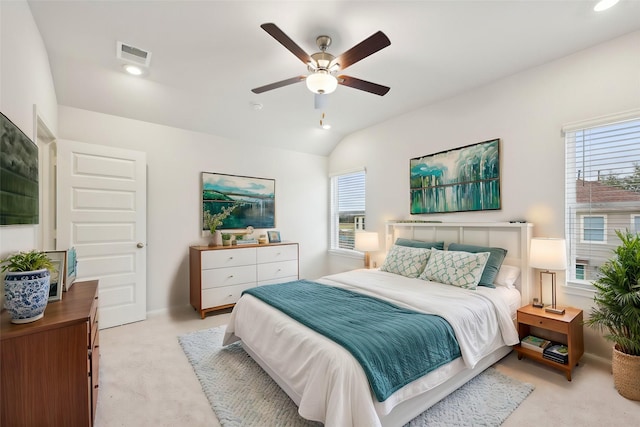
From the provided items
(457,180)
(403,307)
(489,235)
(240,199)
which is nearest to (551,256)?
(489,235)

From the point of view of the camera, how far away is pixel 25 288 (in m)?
1.40

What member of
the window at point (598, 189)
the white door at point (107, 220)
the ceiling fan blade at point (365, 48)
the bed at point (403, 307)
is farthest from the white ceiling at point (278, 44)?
the bed at point (403, 307)

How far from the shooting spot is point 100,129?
3.42 meters

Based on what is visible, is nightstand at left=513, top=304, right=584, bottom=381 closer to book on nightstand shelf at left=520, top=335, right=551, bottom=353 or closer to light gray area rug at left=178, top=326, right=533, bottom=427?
book on nightstand shelf at left=520, top=335, right=551, bottom=353

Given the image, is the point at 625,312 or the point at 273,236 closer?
the point at 625,312

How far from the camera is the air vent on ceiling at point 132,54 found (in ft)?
8.21

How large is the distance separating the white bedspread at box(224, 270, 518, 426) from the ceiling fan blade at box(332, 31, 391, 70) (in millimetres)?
1878

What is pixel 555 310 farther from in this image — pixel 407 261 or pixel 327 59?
pixel 327 59

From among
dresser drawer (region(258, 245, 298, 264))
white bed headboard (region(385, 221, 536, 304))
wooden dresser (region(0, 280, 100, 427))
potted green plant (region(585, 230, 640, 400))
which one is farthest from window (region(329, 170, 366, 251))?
wooden dresser (region(0, 280, 100, 427))

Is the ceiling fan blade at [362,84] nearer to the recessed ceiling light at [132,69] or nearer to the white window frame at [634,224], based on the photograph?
the recessed ceiling light at [132,69]

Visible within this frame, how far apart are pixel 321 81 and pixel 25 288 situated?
84.3 inches

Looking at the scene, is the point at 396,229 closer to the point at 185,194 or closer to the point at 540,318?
the point at 540,318

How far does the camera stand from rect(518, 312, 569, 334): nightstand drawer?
224 centimetres

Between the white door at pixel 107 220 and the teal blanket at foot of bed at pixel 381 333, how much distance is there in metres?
2.11
